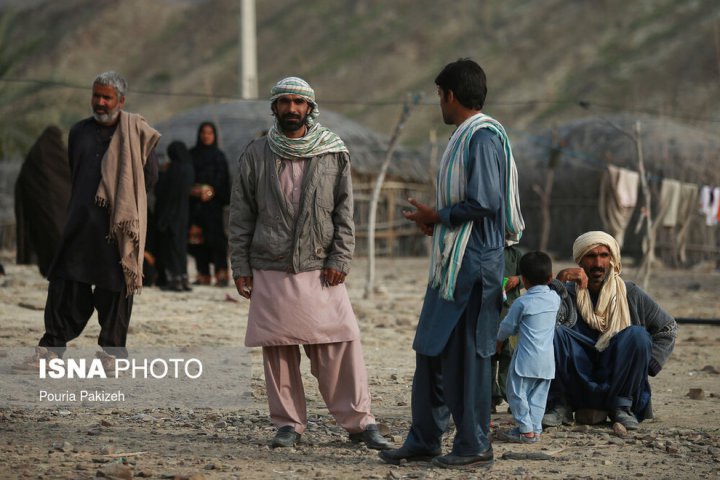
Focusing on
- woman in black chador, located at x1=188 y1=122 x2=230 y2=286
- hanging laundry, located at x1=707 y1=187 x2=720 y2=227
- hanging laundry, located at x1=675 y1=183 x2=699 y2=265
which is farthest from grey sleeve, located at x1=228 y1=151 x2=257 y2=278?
hanging laundry, located at x1=675 y1=183 x2=699 y2=265

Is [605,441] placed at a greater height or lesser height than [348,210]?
lesser

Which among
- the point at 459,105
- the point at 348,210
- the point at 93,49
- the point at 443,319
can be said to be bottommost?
the point at 443,319

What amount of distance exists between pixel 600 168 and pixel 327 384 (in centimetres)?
1537

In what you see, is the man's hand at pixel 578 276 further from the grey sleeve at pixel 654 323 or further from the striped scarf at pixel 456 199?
the striped scarf at pixel 456 199

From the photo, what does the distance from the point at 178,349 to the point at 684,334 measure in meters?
4.44

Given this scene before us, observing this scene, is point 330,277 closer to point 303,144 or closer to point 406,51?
point 303,144

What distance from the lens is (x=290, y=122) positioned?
4.72 m

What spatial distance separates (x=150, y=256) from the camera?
11.5m

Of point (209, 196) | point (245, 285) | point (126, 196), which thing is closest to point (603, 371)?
point (245, 285)

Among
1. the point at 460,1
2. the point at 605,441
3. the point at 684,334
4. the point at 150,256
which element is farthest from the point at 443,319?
the point at 460,1

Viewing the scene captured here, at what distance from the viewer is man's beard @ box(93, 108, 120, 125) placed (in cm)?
614

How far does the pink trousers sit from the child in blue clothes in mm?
707

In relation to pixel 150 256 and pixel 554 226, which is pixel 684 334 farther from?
pixel 554 226

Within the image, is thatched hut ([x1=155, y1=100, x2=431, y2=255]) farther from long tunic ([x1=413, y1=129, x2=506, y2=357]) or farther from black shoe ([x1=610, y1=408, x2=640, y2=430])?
long tunic ([x1=413, y1=129, x2=506, y2=357])
